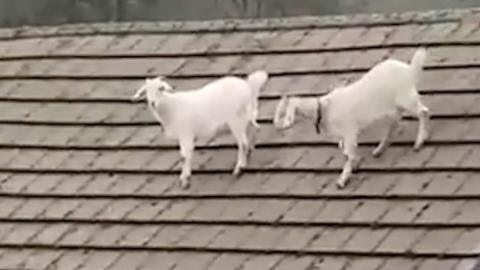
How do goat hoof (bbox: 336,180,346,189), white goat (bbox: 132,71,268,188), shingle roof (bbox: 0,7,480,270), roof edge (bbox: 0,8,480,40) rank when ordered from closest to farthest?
shingle roof (bbox: 0,7,480,270) → goat hoof (bbox: 336,180,346,189) → white goat (bbox: 132,71,268,188) → roof edge (bbox: 0,8,480,40)

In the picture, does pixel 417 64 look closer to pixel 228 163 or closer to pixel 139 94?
pixel 228 163

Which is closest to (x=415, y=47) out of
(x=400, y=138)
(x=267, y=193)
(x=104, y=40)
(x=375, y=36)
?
(x=375, y=36)

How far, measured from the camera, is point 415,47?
14.6 feet

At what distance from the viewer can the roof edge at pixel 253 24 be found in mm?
4590

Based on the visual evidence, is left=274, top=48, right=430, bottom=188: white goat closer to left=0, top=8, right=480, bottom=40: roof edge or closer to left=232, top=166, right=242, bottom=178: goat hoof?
left=232, top=166, right=242, bottom=178: goat hoof

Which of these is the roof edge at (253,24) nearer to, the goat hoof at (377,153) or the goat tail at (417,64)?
the goat tail at (417,64)

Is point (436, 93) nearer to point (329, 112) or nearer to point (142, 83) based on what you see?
point (329, 112)

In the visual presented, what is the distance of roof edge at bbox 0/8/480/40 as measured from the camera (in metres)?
4.59

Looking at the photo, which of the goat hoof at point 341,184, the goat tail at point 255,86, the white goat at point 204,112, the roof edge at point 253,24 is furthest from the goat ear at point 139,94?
the goat hoof at point 341,184

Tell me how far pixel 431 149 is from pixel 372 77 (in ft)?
0.82

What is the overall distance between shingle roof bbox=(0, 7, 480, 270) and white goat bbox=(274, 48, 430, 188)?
93 mm

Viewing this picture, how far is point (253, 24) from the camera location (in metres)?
4.82

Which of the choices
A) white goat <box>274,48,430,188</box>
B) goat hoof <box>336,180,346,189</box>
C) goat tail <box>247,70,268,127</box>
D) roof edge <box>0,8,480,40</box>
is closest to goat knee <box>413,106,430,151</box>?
white goat <box>274,48,430,188</box>

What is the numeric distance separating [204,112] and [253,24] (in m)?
0.76
